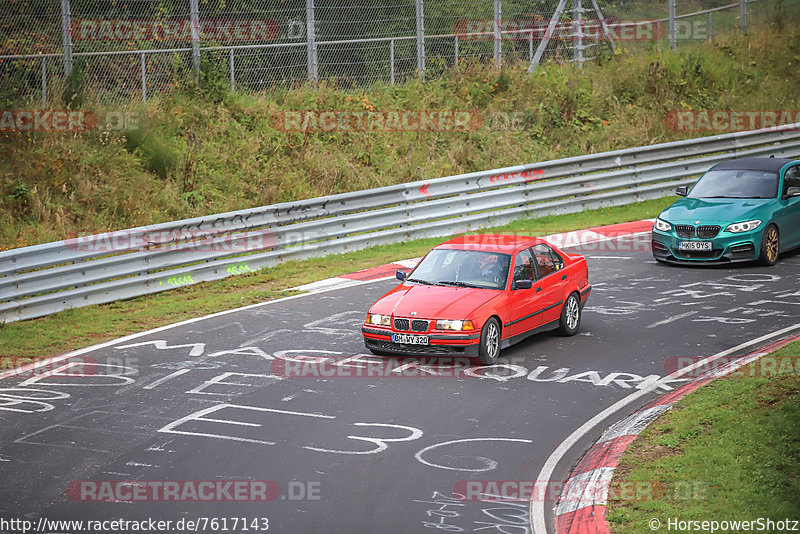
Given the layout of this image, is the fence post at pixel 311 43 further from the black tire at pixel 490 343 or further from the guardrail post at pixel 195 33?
the black tire at pixel 490 343

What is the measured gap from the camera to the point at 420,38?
26938mm

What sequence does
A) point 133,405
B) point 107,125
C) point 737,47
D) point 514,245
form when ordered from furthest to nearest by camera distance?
point 737,47 → point 107,125 → point 514,245 → point 133,405

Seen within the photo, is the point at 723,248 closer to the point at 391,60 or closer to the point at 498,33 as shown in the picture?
the point at 391,60

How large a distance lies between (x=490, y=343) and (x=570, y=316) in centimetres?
204

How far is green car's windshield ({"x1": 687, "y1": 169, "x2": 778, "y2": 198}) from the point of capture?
18797mm

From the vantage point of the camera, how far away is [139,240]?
16594mm

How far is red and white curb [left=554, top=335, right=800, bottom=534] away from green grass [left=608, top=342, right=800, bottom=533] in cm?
11

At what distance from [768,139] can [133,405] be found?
20.7m

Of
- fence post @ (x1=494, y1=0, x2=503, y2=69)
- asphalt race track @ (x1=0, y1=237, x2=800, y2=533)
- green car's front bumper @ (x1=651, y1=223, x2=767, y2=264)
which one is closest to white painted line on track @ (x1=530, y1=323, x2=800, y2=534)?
asphalt race track @ (x1=0, y1=237, x2=800, y2=533)

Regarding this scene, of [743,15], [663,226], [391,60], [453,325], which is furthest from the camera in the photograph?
[743,15]

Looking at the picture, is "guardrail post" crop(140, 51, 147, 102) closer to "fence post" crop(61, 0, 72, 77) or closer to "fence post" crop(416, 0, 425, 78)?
"fence post" crop(61, 0, 72, 77)

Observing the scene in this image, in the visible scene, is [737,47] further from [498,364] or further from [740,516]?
[740,516]

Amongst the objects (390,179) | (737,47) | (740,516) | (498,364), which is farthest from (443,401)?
(737,47)

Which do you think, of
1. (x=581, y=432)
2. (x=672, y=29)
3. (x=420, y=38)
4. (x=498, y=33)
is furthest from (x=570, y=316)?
(x=672, y=29)
